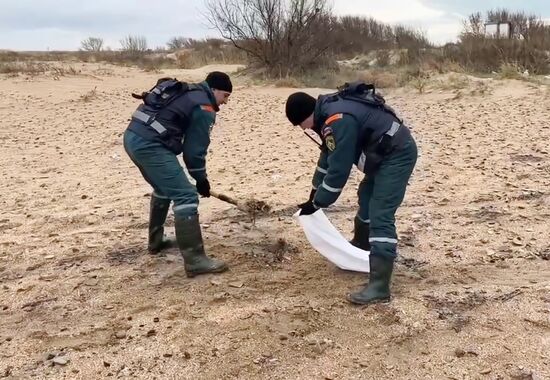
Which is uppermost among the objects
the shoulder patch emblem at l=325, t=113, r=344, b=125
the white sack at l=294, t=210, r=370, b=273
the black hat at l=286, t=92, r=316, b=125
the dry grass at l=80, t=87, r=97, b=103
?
the black hat at l=286, t=92, r=316, b=125

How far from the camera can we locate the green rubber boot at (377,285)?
3842 millimetres

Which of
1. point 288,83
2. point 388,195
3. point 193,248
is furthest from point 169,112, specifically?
point 288,83

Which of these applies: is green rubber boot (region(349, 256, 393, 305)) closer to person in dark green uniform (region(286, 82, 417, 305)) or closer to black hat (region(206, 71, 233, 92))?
person in dark green uniform (region(286, 82, 417, 305))

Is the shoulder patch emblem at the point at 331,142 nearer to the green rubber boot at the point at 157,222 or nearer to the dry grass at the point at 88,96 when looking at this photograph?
the green rubber boot at the point at 157,222

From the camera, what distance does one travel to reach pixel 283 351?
3389mm

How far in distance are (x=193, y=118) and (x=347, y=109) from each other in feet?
3.54

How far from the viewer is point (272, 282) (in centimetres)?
425

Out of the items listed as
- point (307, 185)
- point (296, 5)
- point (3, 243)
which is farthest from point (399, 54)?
point (3, 243)

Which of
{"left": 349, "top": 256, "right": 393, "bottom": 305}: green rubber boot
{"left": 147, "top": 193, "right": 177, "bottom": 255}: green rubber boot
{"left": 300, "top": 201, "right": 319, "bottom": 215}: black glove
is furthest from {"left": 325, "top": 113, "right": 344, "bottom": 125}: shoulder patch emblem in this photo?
{"left": 147, "top": 193, "right": 177, "bottom": 255}: green rubber boot

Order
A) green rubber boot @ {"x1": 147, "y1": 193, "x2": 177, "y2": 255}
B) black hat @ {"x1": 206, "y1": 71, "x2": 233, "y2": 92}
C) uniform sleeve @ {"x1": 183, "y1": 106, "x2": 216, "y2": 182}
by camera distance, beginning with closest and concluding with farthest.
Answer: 1. uniform sleeve @ {"x1": 183, "y1": 106, "x2": 216, "y2": 182}
2. black hat @ {"x1": 206, "y1": 71, "x2": 233, "y2": 92}
3. green rubber boot @ {"x1": 147, "y1": 193, "x2": 177, "y2": 255}

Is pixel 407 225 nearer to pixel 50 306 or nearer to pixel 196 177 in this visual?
pixel 196 177

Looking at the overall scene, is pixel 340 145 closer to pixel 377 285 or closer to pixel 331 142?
pixel 331 142

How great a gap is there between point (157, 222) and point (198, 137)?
85cm

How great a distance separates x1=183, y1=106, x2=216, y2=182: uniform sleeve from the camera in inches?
165
